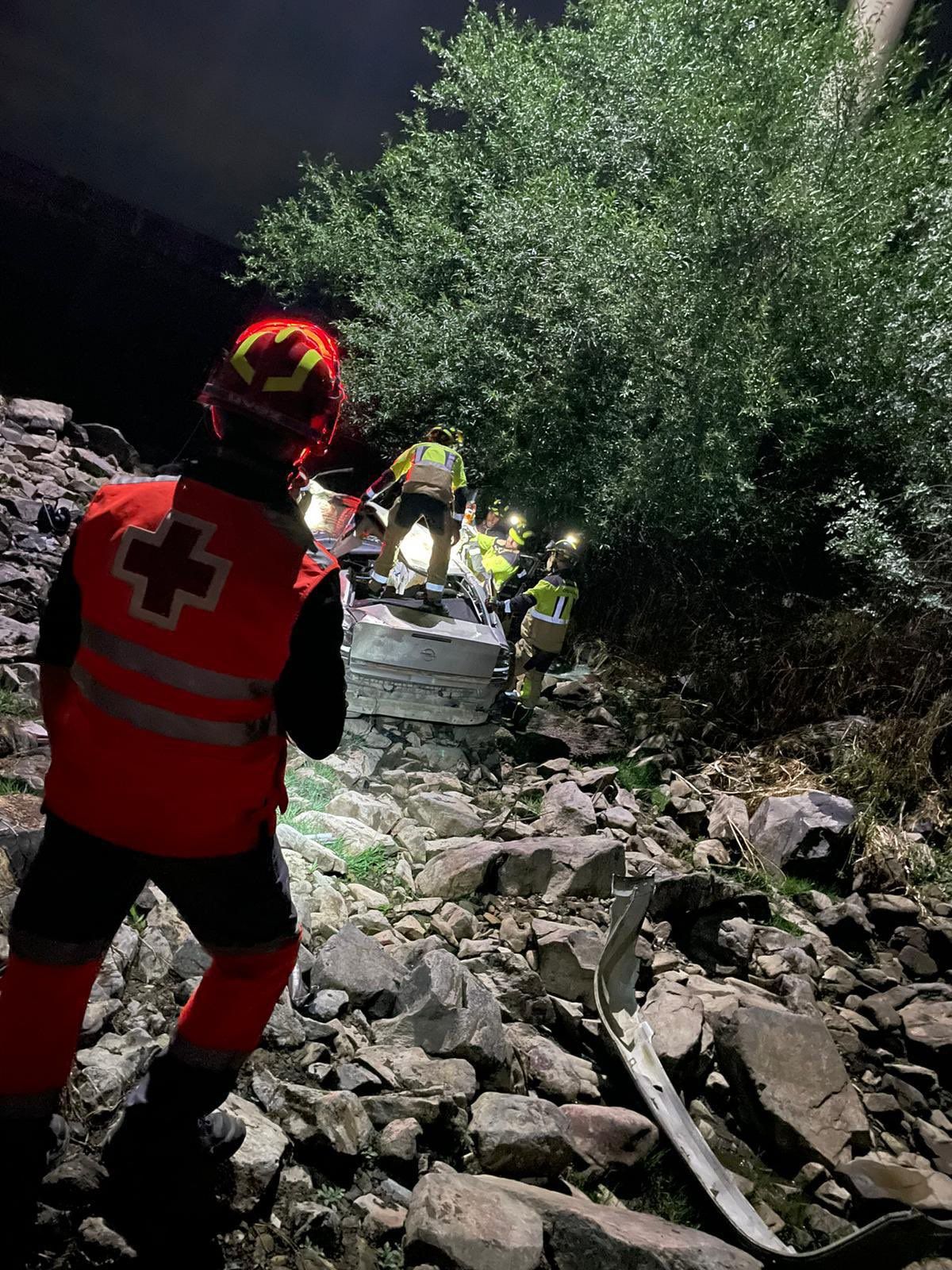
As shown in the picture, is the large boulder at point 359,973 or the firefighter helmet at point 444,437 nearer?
the large boulder at point 359,973

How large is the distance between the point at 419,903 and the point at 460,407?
10.1 metres

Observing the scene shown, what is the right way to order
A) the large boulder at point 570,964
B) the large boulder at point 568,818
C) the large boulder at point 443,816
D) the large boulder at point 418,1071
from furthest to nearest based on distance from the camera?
1. the large boulder at point 568,818
2. the large boulder at point 443,816
3. the large boulder at point 570,964
4. the large boulder at point 418,1071

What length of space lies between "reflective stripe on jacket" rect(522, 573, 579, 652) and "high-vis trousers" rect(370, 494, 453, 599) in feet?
4.77

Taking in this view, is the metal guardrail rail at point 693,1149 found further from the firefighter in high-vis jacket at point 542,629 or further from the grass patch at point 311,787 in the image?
the firefighter in high-vis jacket at point 542,629

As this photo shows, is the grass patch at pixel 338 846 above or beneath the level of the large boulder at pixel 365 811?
beneath

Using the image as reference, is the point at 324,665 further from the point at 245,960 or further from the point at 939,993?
the point at 939,993

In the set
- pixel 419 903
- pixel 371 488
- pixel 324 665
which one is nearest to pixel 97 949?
pixel 324 665

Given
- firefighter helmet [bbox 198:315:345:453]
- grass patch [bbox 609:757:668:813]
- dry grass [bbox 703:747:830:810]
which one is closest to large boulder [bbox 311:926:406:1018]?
firefighter helmet [bbox 198:315:345:453]

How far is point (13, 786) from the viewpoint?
3.71 metres

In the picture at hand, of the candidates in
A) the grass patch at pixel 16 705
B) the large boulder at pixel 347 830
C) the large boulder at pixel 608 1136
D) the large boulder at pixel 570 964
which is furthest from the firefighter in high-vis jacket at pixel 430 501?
the large boulder at pixel 608 1136

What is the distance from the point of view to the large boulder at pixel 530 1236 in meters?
2.15

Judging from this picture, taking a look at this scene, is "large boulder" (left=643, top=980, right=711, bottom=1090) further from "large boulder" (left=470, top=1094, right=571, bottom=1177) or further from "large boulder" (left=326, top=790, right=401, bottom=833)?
"large boulder" (left=326, top=790, right=401, bottom=833)

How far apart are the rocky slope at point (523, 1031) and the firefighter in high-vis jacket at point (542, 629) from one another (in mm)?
1633

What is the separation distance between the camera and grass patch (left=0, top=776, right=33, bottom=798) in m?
3.63
